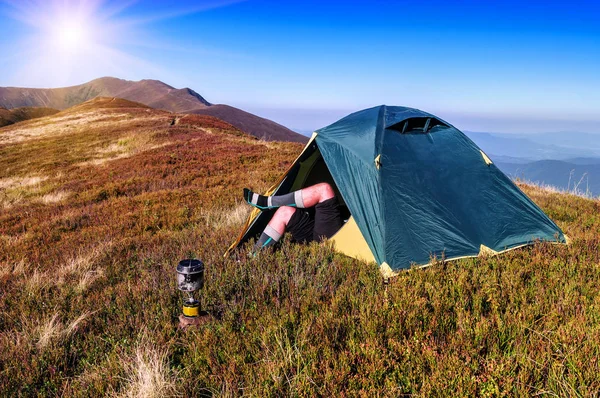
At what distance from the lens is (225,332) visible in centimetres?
322

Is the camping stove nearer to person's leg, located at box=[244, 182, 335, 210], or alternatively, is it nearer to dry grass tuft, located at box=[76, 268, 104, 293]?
dry grass tuft, located at box=[76, 268, 104, 293]

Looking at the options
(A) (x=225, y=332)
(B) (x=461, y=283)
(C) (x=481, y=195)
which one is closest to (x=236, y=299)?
(A) (x=225, y=332)

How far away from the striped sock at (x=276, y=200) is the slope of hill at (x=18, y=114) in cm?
9492

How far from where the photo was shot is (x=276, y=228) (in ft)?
18.0

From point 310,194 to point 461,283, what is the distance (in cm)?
250

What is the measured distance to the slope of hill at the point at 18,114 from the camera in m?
77.4

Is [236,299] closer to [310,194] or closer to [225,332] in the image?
[225,332]

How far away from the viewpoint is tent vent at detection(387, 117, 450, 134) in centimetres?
560

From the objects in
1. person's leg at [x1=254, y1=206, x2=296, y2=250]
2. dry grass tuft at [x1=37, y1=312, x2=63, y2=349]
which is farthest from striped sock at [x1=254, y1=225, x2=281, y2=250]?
dry grass tuft at [x1=37, y1=312, x2=63, y2=349]

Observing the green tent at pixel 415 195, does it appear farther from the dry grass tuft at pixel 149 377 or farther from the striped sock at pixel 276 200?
the dry grass tuft at pixel 149 377

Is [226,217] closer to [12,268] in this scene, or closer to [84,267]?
[84,267]

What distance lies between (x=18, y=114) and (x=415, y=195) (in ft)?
359

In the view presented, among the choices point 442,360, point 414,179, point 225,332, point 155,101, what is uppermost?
point 155,101

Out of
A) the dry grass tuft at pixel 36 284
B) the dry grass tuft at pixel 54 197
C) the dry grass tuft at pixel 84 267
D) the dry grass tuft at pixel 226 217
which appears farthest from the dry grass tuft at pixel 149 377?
the dry grass tuft at pixel 54 197
